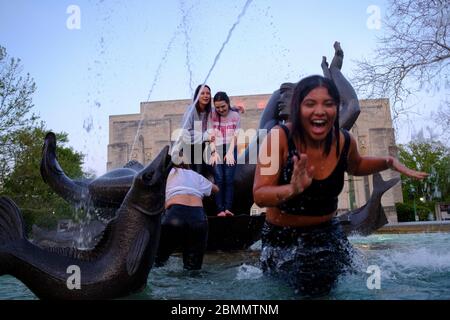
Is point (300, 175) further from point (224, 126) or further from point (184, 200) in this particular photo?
point (224, 126)

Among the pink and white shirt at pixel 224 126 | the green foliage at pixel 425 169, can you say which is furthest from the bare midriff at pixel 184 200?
the green foliage at pixel 425 169

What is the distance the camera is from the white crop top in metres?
3.76

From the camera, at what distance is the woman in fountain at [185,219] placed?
3678mm

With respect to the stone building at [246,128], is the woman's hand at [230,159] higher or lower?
lower

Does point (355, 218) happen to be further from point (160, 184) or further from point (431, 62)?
point (431, 62)

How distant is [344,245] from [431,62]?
8.20 metres

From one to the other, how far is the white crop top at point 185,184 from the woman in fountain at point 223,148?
3.50 ft

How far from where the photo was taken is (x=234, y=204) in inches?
203

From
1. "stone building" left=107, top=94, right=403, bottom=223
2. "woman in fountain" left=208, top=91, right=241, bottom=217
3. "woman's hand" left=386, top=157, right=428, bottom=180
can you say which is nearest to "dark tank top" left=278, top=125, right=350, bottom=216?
"woman's hand" left=386, top=157, right=428, bottom=180

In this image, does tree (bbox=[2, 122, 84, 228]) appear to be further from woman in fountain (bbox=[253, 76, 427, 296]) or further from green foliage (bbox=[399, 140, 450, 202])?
green foliage (bbox=[399, 140, 450, 202])

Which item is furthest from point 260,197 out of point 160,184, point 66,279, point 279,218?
point 66,279

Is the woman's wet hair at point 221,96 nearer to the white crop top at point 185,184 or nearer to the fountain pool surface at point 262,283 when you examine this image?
the white crop top at point 185,184

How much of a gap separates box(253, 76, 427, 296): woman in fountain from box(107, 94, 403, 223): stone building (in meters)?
26.7
